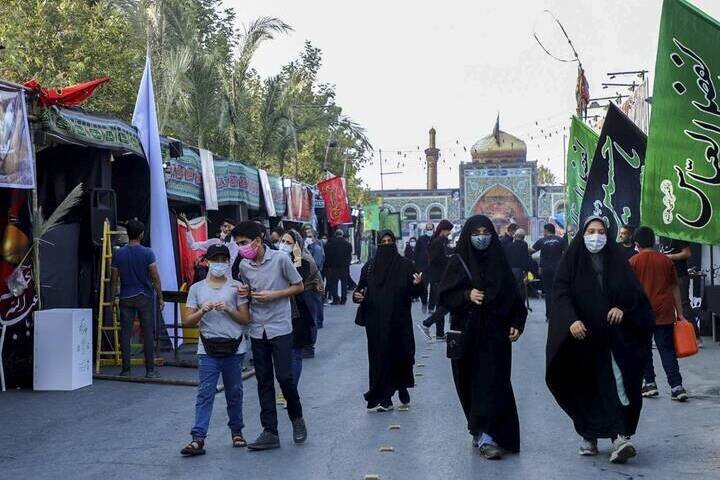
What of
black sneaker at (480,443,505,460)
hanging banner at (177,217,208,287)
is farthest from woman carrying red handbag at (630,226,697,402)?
hanging banner at (177,217,208,287)

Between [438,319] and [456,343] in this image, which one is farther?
[438,319]

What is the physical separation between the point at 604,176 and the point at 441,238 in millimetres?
2689

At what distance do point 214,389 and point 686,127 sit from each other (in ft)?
17.2

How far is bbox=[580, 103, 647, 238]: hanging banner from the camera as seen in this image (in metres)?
16.3

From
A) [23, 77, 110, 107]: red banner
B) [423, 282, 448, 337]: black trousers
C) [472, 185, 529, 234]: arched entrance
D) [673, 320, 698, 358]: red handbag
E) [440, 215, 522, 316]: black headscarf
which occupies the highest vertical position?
[472, 185, 529, 234]: arched entrance

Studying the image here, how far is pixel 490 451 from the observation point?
739cm

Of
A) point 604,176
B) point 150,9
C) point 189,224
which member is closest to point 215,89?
point 150,9

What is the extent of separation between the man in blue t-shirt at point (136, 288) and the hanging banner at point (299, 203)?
12634 mm

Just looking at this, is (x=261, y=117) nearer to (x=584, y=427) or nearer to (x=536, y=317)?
(x=536, y=317)

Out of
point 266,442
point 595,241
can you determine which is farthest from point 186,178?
point 595,241

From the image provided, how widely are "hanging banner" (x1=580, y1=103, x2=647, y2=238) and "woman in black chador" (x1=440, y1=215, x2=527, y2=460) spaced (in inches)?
344

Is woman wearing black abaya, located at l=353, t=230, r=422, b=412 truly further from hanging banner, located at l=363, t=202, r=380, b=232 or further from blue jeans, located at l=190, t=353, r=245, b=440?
hanging banner, located at l=363, t=202, r=380, b=232

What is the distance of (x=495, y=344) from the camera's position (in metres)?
7.78

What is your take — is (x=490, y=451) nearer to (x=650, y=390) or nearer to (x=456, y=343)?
(x=456, y=343)
